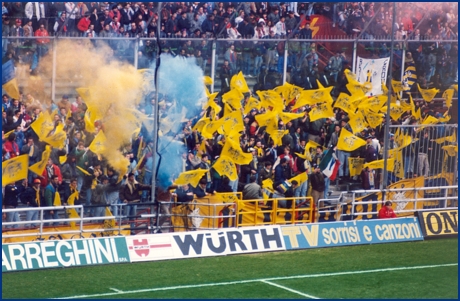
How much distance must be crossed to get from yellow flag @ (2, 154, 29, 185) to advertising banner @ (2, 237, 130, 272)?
1516mm

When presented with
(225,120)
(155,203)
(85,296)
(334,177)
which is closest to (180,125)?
(225,120)

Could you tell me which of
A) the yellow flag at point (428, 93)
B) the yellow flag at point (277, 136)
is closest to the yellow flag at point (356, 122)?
the yellow flag at point (277, 136)

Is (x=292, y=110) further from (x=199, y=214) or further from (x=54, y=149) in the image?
(x=54, y=149)

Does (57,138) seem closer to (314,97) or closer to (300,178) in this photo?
(300,178)

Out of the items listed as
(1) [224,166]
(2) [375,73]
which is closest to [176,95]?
(1) [224,166]

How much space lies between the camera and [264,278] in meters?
13.9

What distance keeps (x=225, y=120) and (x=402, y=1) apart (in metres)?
5.28

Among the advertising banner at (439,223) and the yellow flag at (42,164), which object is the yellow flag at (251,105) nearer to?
the advertising banner at (439,223)

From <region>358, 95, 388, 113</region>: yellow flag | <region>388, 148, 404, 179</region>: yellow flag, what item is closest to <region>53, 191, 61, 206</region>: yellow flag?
<region>358, 95, 388, 113</region>: yellow flag

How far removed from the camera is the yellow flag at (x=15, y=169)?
14633 mm

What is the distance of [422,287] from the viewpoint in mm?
13758

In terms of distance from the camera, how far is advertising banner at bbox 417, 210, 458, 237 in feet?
56.5

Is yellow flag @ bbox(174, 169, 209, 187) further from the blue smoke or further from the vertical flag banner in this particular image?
the vertical flag banner

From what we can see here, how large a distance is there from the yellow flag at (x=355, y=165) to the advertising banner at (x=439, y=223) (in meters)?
1.85
